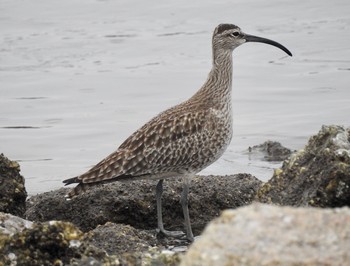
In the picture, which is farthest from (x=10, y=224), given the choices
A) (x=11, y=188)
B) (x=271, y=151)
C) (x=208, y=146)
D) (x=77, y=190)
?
(x=271, y=151)

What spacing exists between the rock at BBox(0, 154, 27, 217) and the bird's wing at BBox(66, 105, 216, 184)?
2.91ft

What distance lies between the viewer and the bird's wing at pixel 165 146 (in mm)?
9555

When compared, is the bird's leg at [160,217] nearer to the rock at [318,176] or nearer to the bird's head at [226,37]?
the rock at [318,176]

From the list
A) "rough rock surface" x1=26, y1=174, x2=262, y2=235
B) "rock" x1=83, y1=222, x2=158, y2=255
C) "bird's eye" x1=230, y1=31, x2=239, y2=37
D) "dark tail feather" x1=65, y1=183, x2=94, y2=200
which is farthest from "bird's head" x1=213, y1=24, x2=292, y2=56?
"rock" x1=83, y1=222, x2=158, y2=255

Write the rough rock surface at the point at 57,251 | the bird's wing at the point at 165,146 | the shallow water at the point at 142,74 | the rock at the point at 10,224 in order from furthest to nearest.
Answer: the shallow water at the point at 142,74 → the bird's wing at the point at 165,146 → the rock at the point at 10,224 → the rough rock surface at the point at 57,251

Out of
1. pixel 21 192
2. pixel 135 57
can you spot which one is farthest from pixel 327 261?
pixel 135 57

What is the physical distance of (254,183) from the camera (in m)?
9.73

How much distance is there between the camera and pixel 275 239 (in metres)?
4.33

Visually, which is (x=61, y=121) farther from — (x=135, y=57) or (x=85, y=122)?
(x=135, y=57)

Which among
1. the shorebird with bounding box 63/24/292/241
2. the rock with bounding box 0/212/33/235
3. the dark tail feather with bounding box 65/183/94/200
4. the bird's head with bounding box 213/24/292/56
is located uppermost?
the bird's head with bounding box 213/24/292/56

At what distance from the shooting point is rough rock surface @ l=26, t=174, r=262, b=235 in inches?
365

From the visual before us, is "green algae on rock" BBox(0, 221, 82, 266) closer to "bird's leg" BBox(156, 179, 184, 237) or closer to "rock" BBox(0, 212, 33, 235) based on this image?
"rock" BBox(0, 212, 33, 235)

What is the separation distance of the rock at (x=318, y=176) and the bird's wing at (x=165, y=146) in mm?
1969

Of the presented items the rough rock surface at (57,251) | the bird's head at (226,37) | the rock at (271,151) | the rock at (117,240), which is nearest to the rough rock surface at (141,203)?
the rock at (117,240)
